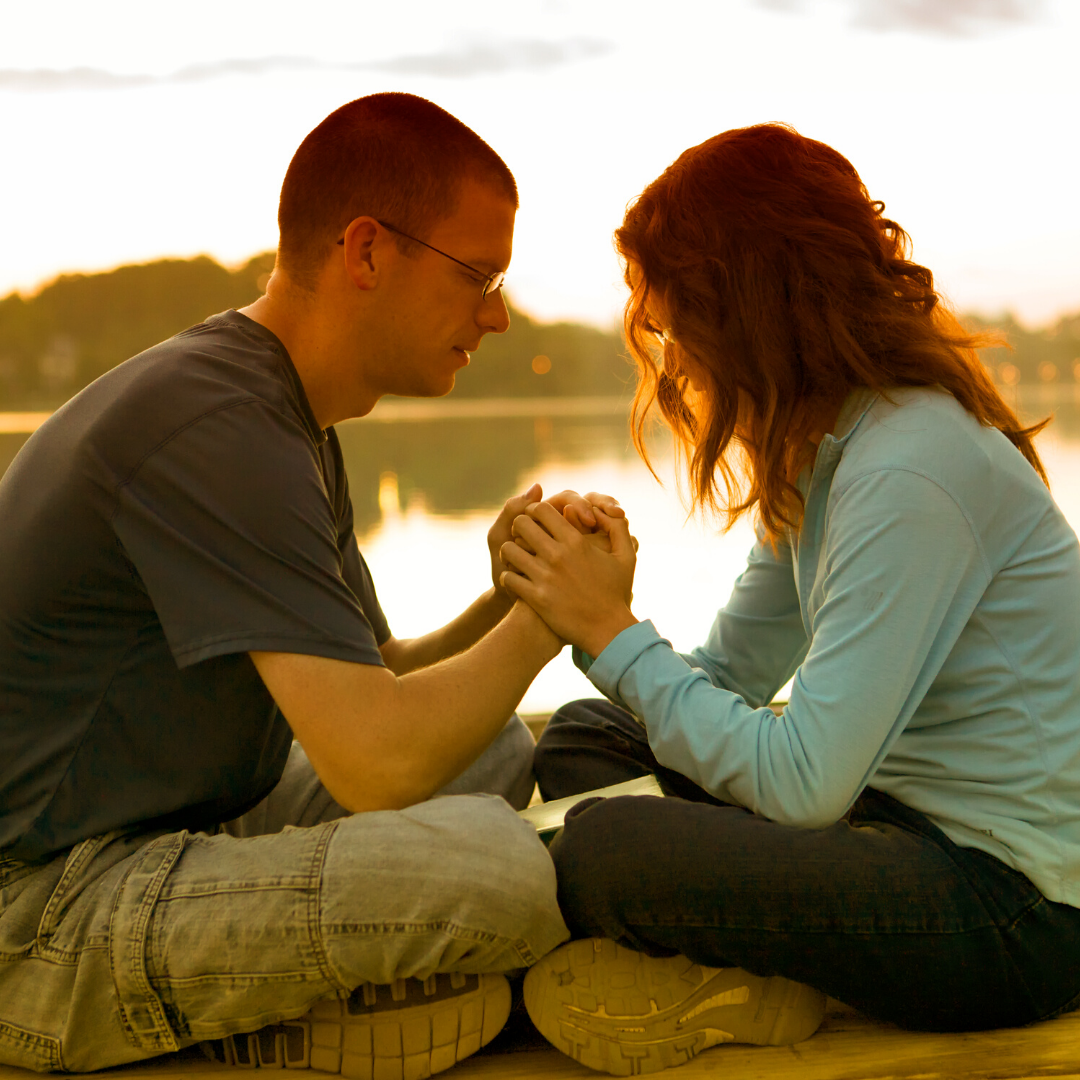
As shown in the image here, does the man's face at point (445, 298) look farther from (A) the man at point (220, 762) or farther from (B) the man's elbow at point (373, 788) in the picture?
(B) the man's elbow at point (373, 788)

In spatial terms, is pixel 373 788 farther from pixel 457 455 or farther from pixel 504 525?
pixel 457 455

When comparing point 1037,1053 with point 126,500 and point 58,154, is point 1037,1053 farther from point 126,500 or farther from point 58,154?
point 58,154

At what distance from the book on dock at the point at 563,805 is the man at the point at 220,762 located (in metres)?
0.10

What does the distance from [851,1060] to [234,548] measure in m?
0.79

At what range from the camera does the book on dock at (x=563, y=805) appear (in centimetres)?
116

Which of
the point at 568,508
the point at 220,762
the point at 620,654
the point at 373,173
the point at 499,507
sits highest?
the point at 373,173

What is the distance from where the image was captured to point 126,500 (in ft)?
3.17

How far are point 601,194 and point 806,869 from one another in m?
2.07

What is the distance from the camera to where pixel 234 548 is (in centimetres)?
94

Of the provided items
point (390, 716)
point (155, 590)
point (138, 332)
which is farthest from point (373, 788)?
point (138, 332)

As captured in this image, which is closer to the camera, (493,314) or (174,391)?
(174,391)

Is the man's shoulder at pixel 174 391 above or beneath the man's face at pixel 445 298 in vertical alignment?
beneath

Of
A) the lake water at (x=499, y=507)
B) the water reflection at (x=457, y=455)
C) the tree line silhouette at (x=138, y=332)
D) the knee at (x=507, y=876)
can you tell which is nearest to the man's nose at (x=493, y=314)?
the lake water at (x=499, y=507)

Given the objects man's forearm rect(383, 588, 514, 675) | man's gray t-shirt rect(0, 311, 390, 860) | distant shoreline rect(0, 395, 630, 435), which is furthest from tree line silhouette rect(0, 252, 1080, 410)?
distant shoreline rect(0, 395, 630, 435)
